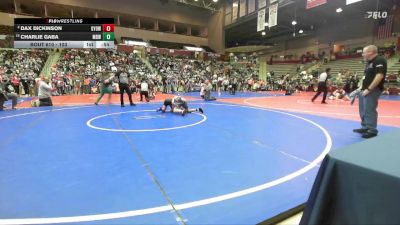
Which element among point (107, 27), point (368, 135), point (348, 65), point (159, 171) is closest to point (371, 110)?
point (368, 135)

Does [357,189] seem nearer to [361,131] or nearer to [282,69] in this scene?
[361,131]

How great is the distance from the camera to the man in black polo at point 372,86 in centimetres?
493

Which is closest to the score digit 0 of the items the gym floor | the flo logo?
the gym floor

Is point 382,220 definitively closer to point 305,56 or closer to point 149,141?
point 149,141

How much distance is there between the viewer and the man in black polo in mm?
4934

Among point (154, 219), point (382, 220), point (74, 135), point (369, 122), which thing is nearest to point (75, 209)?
point (154, 219)

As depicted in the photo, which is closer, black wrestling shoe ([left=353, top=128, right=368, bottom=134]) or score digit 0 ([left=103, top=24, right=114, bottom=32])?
black wrestling shoe ([left=353, top=128, right=368, bottom=134])

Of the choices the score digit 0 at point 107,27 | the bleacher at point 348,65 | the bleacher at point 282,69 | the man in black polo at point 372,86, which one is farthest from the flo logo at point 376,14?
the score digit 0 at point 107,27

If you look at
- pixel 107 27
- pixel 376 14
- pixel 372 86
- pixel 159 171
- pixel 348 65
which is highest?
pixel 376 14

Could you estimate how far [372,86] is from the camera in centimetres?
492

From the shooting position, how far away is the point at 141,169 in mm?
3434
